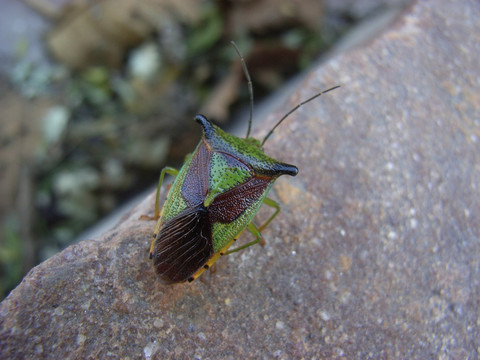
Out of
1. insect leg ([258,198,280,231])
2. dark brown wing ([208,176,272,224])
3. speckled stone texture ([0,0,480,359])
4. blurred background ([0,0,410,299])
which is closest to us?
speckled stone texture ([0,0,480,359])

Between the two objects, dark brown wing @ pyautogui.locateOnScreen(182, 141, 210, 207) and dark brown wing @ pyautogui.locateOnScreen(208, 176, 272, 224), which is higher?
dark brown wing @ pyautogui.locateOnScreen(182, 141, 210, 207)

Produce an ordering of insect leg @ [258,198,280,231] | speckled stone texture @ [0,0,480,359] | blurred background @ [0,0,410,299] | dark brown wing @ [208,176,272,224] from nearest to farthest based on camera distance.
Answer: speckled stone texture @ [0,0,480,359] < dark brown wing @ [208,176,272,224] < insect leg @ [258,198,280,231] < blurred background @ [0,0,410,299]

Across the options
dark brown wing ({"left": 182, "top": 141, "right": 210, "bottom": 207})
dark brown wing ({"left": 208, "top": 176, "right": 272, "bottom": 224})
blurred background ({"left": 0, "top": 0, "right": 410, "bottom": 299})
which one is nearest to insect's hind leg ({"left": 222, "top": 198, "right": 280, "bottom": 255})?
dark brown wing ({"left": 208, "top": 176, "right": 272, "bottom": 224})

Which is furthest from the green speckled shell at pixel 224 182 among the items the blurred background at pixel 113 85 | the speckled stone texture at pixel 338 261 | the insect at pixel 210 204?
the blurred background at pixel 113 85

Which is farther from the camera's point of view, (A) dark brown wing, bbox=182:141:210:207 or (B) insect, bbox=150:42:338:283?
(A) dark brown wing, bbox=182:141:210:207

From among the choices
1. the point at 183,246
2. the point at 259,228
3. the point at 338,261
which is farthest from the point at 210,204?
the point at 338,261

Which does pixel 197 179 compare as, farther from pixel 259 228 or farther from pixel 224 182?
pixel 259 228

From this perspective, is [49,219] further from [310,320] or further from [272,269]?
[310,320]

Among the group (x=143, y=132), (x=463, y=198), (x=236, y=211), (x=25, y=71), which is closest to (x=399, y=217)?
(x=463, y=198)

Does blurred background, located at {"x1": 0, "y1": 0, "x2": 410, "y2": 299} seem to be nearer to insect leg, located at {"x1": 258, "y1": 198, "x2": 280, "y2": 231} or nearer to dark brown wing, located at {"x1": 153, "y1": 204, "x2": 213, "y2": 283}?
insect leg, located at {"x1": 258, "y1": 198, "x2": 280, "y2": 231}
